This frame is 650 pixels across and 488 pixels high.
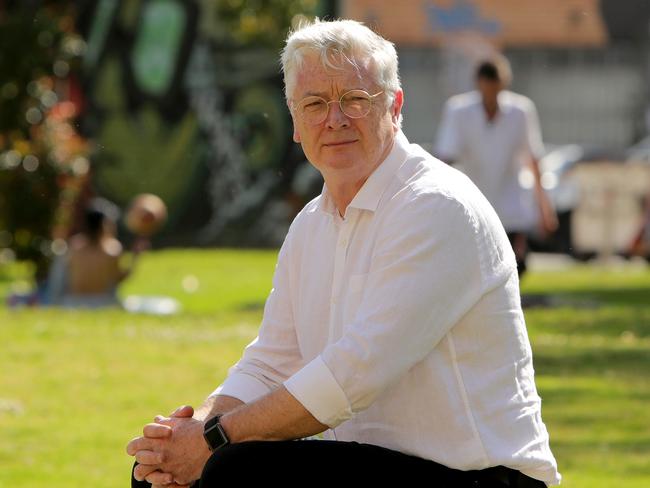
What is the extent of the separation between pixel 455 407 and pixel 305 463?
373 mm

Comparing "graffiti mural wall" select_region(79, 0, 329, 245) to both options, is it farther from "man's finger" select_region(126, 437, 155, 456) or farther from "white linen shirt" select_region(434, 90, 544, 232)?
"man's finger" select_region(126, 437, 155, 456)

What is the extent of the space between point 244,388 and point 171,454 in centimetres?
43

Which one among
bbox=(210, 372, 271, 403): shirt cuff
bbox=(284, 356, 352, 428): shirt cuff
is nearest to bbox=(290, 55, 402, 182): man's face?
bbox=(284, 356, 352, 428): shirt cuff

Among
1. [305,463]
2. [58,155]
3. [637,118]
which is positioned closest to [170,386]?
[305,463]

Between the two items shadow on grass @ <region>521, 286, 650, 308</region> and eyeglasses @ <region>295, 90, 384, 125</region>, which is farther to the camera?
shadow on grass @ <region>521, 286, 650, 308</region>

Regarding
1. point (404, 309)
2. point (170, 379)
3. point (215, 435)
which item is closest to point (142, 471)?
point (215, 435)

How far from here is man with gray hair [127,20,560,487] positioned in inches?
159

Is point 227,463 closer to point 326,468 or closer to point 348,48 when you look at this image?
point 326,468

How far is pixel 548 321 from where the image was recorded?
13000 millimetres

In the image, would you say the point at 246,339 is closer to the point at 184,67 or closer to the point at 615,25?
the point at 184,67

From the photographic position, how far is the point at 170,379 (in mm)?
9789

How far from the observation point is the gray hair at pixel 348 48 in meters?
4.20

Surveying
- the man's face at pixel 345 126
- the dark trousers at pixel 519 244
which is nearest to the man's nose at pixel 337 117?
the man's face at pixel 345 126

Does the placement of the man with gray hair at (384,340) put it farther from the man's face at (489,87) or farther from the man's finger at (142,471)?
the man's face at (489,87)
